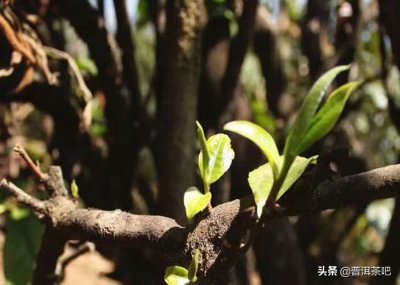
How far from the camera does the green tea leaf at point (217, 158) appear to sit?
1.59 feet

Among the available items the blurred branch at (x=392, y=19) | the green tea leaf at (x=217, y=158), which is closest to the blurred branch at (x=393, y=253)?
the blurred branch at (x=392, y=19)

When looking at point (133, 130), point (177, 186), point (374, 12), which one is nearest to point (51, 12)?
point (133, 130)

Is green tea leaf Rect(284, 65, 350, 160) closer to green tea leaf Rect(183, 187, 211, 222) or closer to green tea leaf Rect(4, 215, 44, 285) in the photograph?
green tea leaf Rect(183, 187, 211, 222)

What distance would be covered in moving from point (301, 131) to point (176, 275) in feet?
0.52

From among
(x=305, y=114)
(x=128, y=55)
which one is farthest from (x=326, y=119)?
(x=128, y=55)

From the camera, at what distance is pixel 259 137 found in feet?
1.45

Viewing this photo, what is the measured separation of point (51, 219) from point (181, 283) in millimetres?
211

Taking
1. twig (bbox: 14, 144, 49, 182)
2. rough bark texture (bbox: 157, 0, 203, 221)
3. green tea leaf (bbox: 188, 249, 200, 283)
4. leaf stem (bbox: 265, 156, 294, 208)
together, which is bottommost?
green tea leaf (bbox: 188, 249, 200, 283)

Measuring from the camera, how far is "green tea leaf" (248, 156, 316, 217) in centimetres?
44

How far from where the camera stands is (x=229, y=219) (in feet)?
1.51

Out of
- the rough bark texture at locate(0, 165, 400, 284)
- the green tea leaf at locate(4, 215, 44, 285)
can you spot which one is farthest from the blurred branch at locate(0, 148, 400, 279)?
the green tea leaf at locate(4, 215, 44, 285)

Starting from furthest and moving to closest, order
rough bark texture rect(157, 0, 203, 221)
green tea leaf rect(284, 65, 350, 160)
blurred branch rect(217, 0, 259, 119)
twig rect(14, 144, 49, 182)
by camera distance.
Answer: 1. blurred branch rect(217, 0, 259, 119)
2. rough bark texture rect(157, 0, 203, 221)
3. twig rect(14, 144, 49, 182)
4. green tea leaf rect(284, 65, 350, 160)

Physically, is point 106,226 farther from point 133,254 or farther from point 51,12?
point 51,12

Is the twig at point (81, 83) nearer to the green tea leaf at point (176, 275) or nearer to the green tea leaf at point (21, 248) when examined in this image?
the green tea leaf at point (21, 248)
